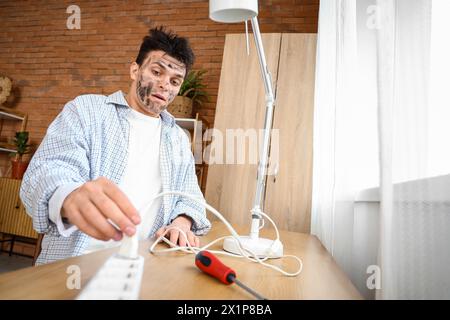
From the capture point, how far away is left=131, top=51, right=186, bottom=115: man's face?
1331mm

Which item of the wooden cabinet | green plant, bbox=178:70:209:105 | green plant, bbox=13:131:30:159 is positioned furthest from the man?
green plant, bbox=13:131:30:159

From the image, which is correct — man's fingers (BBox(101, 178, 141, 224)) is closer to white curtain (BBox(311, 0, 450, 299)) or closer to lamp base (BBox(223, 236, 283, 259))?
lamp base (BBox(223, 236, 283, 259))

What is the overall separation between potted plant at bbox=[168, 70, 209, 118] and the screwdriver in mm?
2076

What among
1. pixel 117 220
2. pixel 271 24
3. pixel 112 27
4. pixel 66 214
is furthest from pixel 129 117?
pixel 112 27

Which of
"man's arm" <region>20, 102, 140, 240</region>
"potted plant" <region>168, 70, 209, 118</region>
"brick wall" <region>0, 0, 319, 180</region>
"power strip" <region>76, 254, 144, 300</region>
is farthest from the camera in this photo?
"brick wall" <region>0, 0, 319, 180</region>

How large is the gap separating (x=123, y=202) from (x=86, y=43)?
11.8ft

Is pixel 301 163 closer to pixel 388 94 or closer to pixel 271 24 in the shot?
pixel 388 94

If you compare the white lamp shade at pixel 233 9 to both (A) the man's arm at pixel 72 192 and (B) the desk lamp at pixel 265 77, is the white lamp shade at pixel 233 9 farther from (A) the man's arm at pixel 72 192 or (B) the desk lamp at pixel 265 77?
(A) the man's arm at pixel 72 192

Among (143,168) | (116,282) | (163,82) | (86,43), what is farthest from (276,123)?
(86,43)

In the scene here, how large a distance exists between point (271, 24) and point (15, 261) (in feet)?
11.5

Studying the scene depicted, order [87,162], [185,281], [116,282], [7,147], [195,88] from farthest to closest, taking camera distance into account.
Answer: [7,147]
[195,88]
[87,162]
[185,281]
[116,282]

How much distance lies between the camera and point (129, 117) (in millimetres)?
1365

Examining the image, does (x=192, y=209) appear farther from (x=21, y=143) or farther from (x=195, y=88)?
(x=21, y=143)

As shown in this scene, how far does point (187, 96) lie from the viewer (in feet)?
8.96
